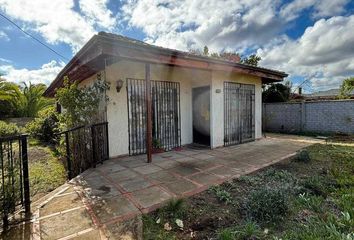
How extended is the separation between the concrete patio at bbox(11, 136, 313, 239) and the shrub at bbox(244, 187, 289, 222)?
3.63 ft

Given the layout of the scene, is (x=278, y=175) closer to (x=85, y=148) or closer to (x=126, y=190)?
(x=126, y=190)

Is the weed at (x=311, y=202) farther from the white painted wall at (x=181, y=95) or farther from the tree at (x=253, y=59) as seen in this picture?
the tree at (x=253, y=59)

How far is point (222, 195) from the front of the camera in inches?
134

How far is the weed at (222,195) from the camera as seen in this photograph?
3291mm

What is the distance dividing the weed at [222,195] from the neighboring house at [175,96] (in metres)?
3.29

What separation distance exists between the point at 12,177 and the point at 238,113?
25.5 ft

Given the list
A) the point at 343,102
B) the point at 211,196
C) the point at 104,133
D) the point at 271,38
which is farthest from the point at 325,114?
the point at 104,133

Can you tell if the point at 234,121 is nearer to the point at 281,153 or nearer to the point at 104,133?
the point at 281,153

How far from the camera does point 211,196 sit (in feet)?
11.4

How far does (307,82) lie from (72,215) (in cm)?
2397

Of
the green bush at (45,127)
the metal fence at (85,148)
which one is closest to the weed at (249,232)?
the metal fence at (85,148)

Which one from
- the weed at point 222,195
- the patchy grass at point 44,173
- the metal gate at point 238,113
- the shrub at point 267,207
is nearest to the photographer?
the shrub at point 267,207

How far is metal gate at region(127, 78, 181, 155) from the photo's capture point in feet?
22.0

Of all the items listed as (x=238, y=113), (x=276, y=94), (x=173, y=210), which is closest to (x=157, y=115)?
(x=238, y=113)
